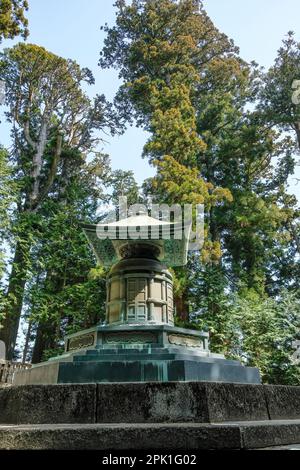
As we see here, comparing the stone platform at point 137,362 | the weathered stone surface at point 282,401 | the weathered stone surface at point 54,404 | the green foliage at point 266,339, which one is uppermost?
the green foliage at point 266,339

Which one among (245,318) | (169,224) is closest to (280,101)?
(245,318)

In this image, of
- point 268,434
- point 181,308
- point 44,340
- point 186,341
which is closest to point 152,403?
point 268,434

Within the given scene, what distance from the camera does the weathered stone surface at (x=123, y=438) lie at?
2.01 meters

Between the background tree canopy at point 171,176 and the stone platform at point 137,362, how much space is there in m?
6.21

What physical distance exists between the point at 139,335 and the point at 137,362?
2.95ft

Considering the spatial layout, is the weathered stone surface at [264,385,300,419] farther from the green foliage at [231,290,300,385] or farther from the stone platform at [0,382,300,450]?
the green foliage at [231,290,300,385]

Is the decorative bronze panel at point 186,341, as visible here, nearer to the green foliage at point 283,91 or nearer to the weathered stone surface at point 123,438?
the weathered stone surface at point 123,438

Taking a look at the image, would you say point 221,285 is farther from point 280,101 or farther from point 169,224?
point 280,101

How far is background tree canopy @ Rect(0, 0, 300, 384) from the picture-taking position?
11.0m

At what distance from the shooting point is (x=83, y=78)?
17.2 metres

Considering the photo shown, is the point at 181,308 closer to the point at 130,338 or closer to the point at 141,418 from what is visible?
the point at 130,338

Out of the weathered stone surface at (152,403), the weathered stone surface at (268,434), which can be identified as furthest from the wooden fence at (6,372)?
the weathered stone surface at (268,434)

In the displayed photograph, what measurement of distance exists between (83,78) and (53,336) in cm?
1169

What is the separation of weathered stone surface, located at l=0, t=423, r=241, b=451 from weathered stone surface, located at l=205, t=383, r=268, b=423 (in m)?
0.44
